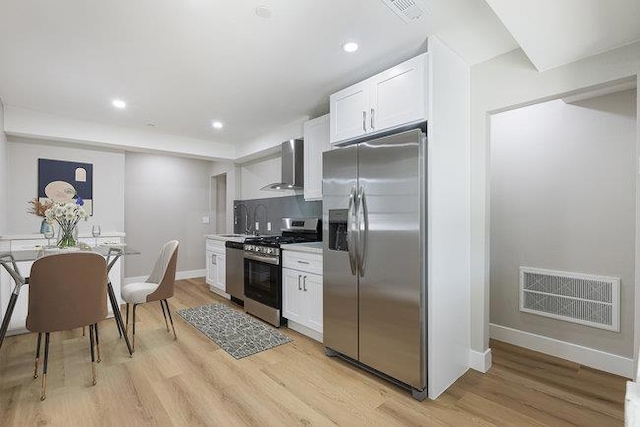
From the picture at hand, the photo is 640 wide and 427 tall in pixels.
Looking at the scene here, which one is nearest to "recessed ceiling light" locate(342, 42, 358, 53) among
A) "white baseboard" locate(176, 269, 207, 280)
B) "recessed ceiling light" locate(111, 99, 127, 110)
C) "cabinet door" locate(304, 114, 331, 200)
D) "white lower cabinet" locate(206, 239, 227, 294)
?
"cabinet door" locate(304, 114, 331, 200)

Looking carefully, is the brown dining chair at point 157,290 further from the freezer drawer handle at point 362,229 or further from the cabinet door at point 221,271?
the freezer drawer handle at point 362,229

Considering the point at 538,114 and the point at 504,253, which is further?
the point at 504,253

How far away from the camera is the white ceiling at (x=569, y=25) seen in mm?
1545

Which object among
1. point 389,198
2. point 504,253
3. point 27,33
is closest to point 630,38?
point 389,198

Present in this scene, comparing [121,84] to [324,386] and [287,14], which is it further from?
[324,386]

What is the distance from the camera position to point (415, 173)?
2.09 meters

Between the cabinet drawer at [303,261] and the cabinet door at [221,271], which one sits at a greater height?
the cabinet drawer at [303,261]

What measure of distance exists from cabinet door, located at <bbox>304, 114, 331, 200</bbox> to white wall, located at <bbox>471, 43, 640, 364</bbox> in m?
1.56

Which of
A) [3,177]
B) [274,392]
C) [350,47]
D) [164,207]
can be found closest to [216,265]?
[164,207]

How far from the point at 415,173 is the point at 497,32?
112 cm

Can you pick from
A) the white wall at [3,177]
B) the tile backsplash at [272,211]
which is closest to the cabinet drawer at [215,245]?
the tile backsplash at [272,211]

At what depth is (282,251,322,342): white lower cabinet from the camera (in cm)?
299

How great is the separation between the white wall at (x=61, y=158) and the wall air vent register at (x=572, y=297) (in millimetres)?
5523

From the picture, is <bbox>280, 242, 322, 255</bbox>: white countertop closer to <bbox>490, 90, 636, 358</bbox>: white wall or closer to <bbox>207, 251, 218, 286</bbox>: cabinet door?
<bbox>490, 90, 636, 358</bbox>: white wall
